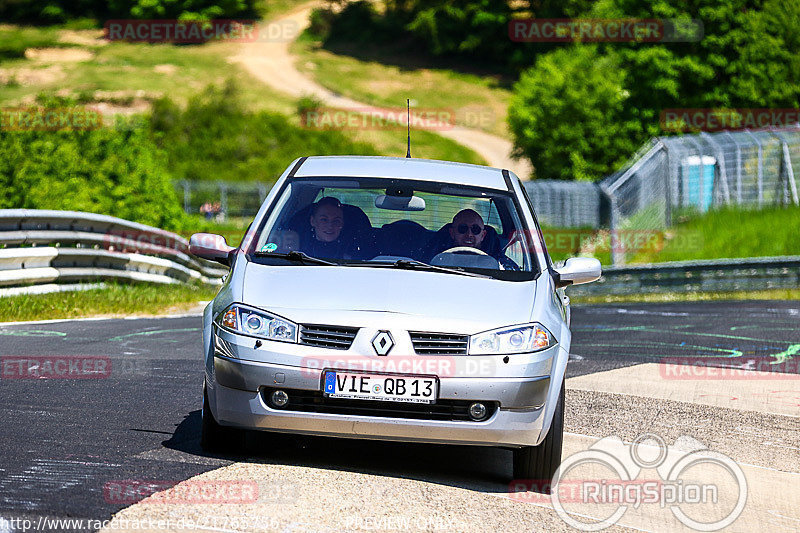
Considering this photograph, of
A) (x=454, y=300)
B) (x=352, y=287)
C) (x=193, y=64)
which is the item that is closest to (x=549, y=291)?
(x=454, y=300)

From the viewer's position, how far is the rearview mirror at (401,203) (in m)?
7.68

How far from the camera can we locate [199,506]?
5578mm

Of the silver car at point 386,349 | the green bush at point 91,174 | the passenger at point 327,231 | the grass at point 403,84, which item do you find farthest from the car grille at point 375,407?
the grass at point 403,84

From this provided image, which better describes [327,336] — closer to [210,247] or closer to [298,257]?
[298,257]

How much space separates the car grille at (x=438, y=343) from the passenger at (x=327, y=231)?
3.49ft

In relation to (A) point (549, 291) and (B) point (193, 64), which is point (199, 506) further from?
(B) point (193, 64)

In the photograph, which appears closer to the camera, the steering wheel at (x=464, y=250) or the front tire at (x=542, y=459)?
the front tire at (x=542, y=459)

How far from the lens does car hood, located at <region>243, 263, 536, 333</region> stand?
Result: 631 cm

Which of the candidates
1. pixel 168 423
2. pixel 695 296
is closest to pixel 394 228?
pixel 168 423

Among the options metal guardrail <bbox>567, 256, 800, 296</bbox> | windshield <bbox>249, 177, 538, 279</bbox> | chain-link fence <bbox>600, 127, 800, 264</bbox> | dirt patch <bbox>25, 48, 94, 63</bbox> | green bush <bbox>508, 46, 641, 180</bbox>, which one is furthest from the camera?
dirt patch <bbox>25, 48, 94, 63</bbox>

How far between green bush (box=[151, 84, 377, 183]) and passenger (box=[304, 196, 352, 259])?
61090mm

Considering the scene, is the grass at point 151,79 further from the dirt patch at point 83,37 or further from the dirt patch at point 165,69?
the dirt patch at point 83,37

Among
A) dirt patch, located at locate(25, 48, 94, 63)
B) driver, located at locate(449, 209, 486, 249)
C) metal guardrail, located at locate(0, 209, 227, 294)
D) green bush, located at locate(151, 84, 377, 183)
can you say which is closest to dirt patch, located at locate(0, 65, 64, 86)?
dirt patch, located at locate(25, 48, 94, 63)

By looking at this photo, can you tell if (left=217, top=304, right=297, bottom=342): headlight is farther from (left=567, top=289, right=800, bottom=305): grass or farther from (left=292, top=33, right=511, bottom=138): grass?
(left=292, top=33, right=511, bottom=138): grass
